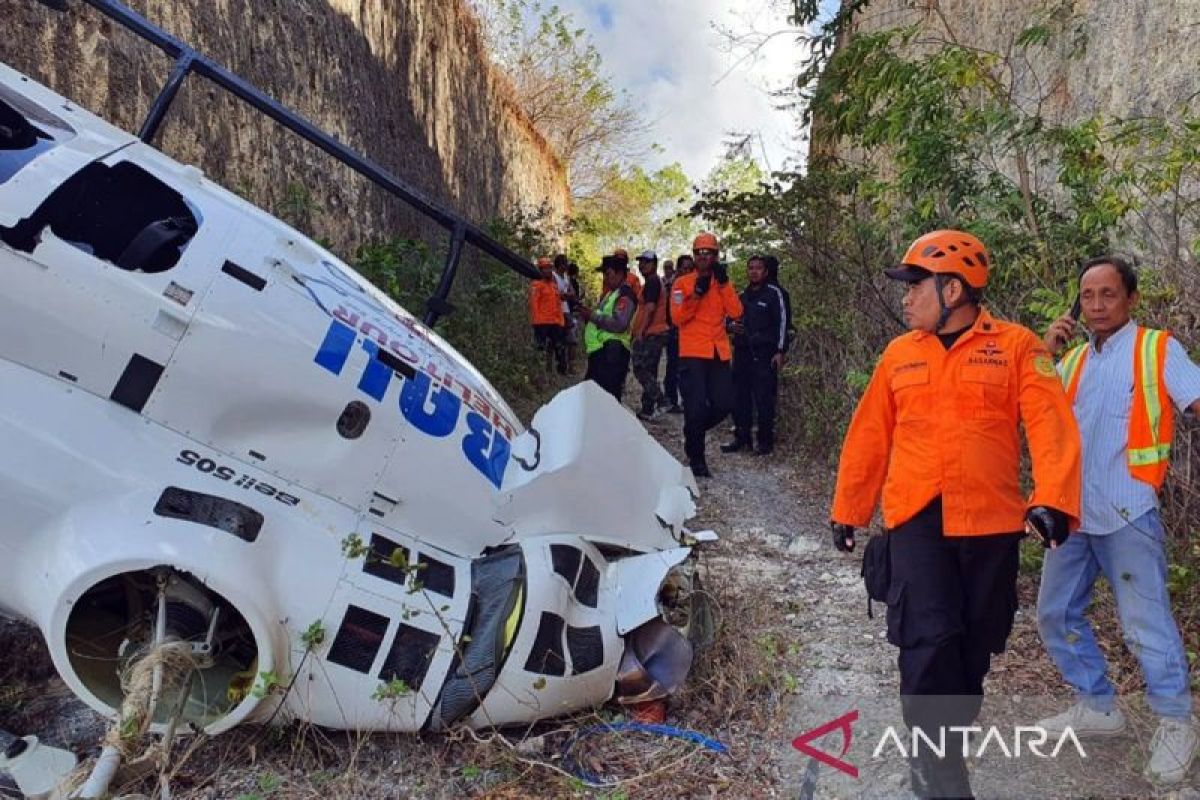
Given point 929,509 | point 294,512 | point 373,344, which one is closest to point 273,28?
point 373,344

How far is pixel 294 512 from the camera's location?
2.84 metres

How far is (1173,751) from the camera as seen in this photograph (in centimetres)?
254

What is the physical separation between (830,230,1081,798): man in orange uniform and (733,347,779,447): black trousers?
15.1 ft

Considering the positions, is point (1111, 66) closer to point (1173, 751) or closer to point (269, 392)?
point (1173, 751)

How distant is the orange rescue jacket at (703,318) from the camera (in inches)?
252

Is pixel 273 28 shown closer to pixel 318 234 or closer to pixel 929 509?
pixel 318 234

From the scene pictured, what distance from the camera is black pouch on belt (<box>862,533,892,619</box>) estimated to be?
2.43 m

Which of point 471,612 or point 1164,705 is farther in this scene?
point 471,612

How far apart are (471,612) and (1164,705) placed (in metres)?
2.22

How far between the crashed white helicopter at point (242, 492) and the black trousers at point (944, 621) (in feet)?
3.25

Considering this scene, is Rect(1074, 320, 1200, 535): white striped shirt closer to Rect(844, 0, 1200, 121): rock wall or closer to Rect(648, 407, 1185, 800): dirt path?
Rect(648, 407, 1185, 800): dirt path

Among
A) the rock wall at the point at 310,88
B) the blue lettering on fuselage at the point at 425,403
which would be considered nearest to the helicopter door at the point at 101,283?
the blue lettering on fuselage at the point at 425,403

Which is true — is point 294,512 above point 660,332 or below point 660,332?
below

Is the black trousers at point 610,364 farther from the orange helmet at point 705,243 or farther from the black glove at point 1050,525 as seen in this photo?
the black glove at point 1050,525
